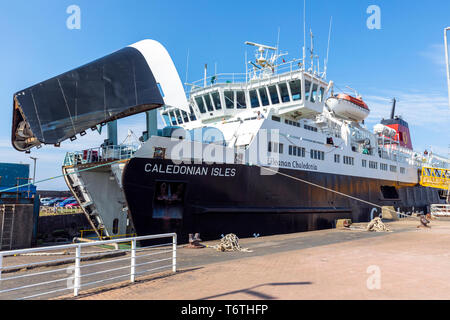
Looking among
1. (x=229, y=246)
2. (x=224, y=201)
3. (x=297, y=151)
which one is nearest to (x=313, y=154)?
(x=297, y=151)

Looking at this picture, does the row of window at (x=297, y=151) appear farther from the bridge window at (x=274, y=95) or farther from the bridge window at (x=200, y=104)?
the bridge window at (x=200, y=104)

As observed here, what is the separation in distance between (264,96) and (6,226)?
12.7 metres

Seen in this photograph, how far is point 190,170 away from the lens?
11.9 m

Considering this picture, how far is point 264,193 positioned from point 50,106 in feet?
28.2

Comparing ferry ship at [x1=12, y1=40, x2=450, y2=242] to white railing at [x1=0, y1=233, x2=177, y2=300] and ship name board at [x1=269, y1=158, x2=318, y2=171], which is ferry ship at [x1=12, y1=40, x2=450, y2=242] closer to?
ship name board at [x1=269, y1=158, x2=318, y2=171]

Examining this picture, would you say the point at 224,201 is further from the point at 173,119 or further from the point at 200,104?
the point at 173,119

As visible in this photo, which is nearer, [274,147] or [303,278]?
[303,278]

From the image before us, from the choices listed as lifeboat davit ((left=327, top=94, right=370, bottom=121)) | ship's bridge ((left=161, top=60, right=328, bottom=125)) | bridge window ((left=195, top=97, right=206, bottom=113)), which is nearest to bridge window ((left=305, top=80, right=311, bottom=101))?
ship's bridge ((left=161, top=60, right=328, bottom=125))

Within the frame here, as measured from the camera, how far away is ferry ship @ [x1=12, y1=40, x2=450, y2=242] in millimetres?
10031

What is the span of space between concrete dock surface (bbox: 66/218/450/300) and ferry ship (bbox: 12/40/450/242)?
9.69 ft

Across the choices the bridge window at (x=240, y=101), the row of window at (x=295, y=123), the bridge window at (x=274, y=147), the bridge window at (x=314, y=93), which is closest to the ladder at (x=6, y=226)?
the bridge window at (x=274, y=147)

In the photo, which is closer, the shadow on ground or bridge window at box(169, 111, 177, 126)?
the shadow on ground

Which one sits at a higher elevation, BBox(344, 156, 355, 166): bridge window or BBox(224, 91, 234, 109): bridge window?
BBox(224, 91, 234, 109): bridge window
